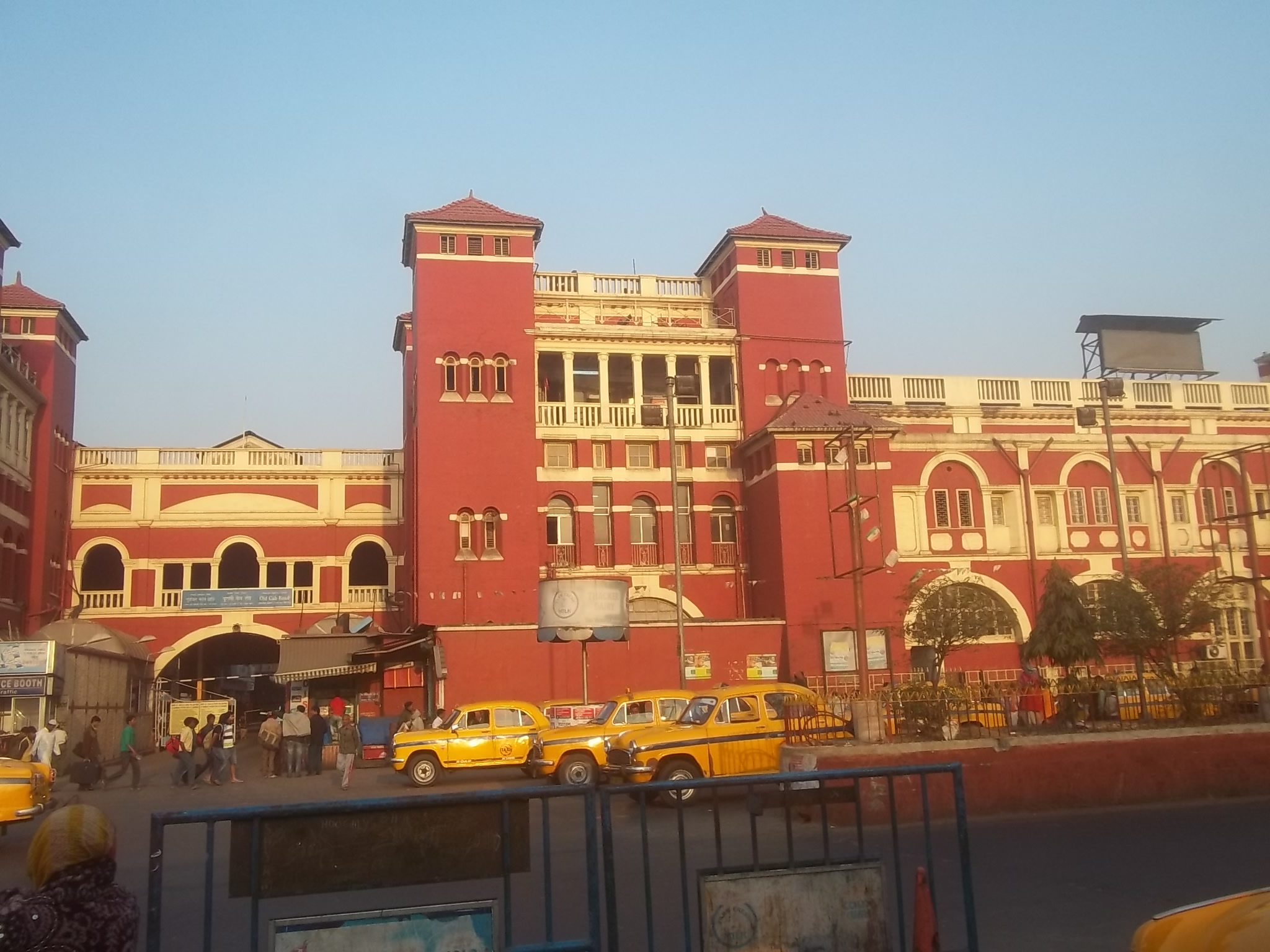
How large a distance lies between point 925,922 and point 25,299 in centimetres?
→ 3593

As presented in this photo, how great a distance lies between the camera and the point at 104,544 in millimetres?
36250

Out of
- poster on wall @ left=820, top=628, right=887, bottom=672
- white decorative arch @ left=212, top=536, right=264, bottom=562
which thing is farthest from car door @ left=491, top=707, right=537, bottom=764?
white decorative arch @ left=212, top=536, right=264, bottom=562

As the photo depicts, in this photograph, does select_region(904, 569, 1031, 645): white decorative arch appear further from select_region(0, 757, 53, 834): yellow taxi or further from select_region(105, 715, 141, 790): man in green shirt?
select_region(0, 757, 53, 834): yellow taxi

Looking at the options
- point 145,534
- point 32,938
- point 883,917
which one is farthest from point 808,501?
point 32,938

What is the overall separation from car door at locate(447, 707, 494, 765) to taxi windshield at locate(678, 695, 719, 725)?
4951 millimetres

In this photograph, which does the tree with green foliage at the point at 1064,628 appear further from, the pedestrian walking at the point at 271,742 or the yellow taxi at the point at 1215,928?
the yellow taxi at the point at 1215,928

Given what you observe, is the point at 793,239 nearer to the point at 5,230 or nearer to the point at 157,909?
the point at 5,230

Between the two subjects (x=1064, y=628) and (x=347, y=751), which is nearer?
(x=347, y=751)

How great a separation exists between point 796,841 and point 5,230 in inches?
1129

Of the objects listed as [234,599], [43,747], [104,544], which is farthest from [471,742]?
[104,544]

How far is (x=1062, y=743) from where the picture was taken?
45.3 ft

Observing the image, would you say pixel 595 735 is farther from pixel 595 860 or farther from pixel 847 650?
pixel 595 860

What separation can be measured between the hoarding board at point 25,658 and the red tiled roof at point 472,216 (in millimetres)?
15849

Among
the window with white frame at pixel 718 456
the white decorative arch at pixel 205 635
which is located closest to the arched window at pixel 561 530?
the window with white frame at pixel 718 456
